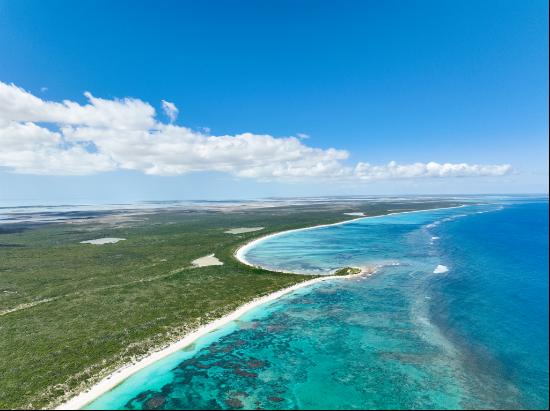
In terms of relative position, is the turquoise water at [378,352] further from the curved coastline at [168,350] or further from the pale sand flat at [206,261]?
the pale sand flat at [206,261]

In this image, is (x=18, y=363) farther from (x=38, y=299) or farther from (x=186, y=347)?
(x=38, y=299)

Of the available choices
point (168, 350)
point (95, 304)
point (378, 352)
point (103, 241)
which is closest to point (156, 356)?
point (168, 350)

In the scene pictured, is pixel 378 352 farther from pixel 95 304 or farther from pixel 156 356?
pixel 95 304

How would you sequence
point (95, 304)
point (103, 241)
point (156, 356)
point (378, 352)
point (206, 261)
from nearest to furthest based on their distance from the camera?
1. point (156, 356)
2. point (378, 352)
3. point (95, 304)
4. point (206, 261)
5. point (103, 241)

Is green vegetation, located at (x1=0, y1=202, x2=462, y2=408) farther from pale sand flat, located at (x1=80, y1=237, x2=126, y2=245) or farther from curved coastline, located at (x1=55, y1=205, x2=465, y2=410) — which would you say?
pale sand flat, located at (x1=80, y1=237, x2=126, y2=245)

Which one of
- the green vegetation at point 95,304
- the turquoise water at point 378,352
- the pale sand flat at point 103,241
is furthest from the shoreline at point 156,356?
the pale sand flat at point 103,241

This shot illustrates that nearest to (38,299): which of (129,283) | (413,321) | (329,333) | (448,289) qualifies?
(129,283)

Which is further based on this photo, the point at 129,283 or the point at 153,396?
the point at 129,283
